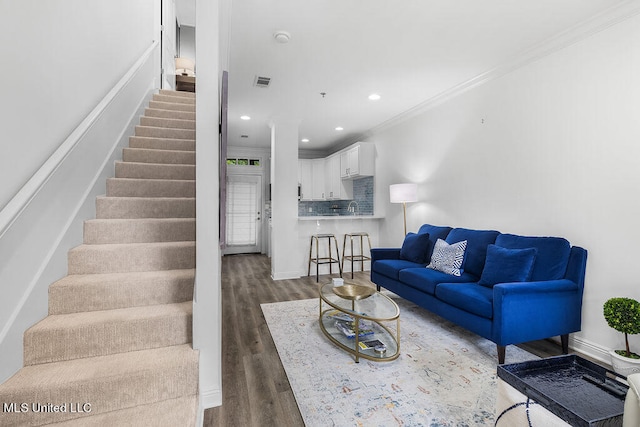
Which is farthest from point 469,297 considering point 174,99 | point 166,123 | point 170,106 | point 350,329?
point 174,99

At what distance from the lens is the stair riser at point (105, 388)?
1301 millimetres

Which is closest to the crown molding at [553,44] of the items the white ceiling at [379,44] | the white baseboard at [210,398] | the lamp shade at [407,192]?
the white ceiling at [379,44]

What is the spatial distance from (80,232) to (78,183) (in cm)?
35

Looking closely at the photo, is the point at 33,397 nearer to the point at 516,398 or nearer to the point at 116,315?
the point at 116,315

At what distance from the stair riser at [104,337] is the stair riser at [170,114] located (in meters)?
2.82

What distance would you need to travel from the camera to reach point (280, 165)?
503cm

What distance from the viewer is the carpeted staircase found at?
137cm

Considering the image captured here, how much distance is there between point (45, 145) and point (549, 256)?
12.3 ft

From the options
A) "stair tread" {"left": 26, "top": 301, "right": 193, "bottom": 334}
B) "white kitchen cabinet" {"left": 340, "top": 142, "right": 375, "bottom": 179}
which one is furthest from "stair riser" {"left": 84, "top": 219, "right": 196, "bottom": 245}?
"white kitchen cabinet" {"left": 340, "top": 142, "right": 375, "bottom": 179}

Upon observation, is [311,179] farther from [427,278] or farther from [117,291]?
[117,291]

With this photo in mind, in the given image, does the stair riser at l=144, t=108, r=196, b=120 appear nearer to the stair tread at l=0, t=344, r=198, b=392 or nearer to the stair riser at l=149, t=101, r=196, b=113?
the stair riser at l=149, t=101, r=196, b=113

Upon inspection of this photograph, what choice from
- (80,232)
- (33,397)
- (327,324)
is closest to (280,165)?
(327,324)

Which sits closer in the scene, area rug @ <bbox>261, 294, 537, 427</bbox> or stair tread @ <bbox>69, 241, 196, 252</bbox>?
area rug @ <bbox>261, 294, 537, 427</bbox>

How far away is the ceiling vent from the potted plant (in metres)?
3.84
